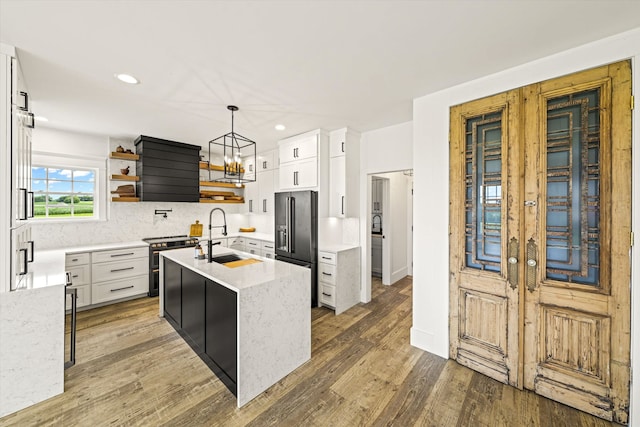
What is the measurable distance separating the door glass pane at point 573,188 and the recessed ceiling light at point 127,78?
12.1 feet

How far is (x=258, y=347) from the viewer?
2111 mm

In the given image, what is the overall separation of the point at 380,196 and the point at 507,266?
3243 mm

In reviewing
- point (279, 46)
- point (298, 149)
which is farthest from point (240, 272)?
point (298, 149)

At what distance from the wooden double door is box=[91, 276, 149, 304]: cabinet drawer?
4.66 metres

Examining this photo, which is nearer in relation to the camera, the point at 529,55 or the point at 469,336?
the point at 529,55

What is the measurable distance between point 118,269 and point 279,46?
419 centimetres

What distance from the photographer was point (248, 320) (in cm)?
202

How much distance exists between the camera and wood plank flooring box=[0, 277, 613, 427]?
1.87m

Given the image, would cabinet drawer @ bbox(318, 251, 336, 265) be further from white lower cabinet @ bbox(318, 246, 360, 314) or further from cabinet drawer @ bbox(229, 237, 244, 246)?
cabinet drawer @ bbox(229, 237, 244, 246)

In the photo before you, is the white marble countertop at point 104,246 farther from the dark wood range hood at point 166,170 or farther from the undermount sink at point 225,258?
the undermount sink at point 225,258

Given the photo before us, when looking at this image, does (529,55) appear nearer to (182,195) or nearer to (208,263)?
(208,263)

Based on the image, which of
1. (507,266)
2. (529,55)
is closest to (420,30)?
(529,55)

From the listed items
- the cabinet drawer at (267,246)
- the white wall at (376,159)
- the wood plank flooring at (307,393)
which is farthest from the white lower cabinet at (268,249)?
the wood plank flooring at (307,393)

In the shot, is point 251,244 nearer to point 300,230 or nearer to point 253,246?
point 253,246
